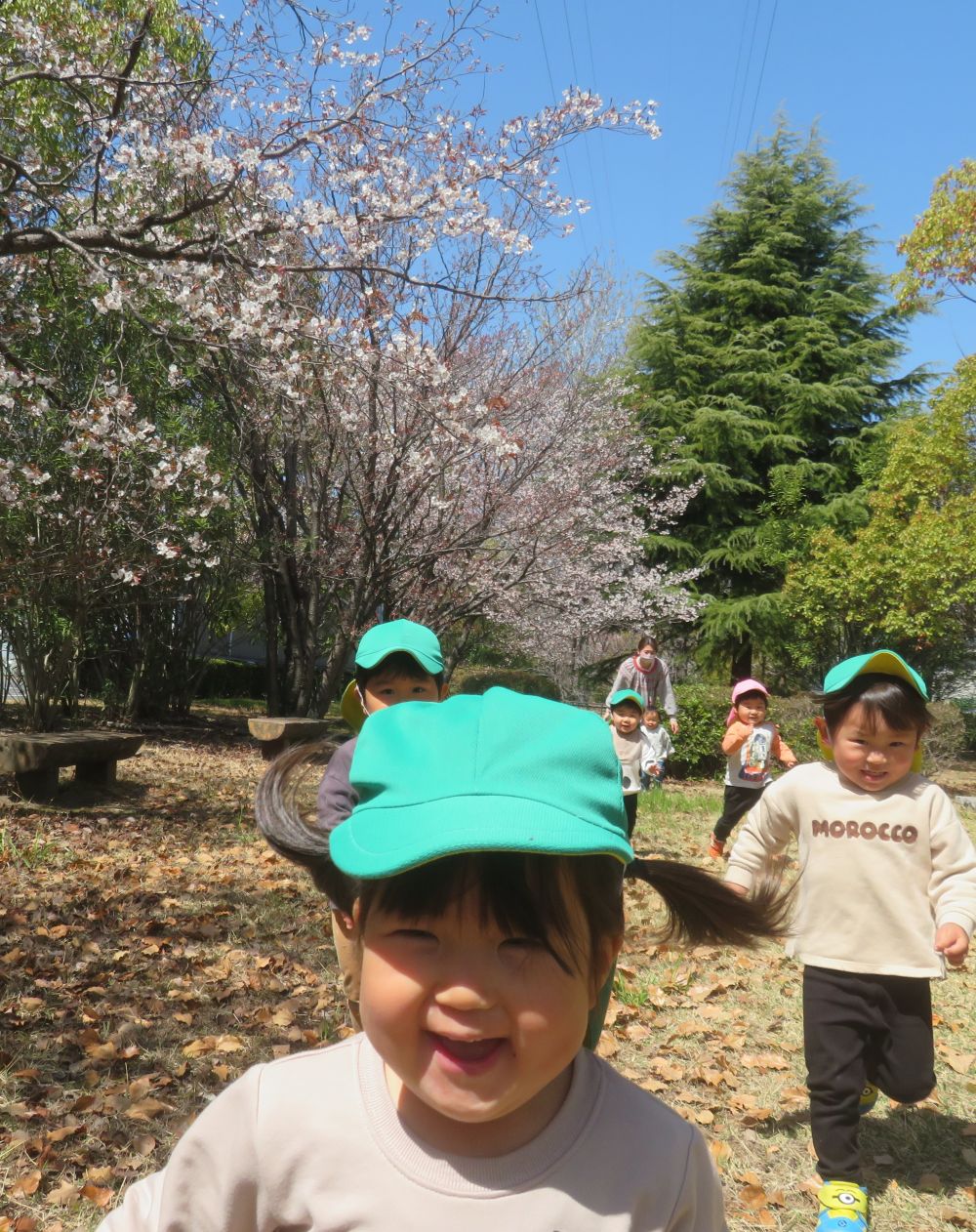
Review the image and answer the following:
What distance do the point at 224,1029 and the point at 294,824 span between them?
273cm

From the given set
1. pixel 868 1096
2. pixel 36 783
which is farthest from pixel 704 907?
pixel 36 783

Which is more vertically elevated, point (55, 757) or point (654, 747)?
point (654, 747)

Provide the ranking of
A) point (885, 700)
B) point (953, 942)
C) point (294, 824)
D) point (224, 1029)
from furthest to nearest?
point (224, 1029), point (885, 700), point (953, 942), point (294, 824)


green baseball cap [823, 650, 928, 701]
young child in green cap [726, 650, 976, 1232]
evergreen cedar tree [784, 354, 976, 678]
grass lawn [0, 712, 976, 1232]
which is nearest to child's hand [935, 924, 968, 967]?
young child in green cap [726, 650, 976, 1232]

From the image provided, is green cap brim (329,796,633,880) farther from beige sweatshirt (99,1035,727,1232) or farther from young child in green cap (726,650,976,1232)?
young child in green cap (726,650,976,1232)

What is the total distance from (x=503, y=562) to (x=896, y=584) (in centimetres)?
559

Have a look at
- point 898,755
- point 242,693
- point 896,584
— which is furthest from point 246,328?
point 242,693

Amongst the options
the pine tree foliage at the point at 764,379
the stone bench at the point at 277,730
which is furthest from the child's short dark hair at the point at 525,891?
the pine tree foliage at the point at 764,379

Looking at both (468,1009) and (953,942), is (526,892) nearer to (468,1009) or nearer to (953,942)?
(468,1009)

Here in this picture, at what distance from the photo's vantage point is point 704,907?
1.92 m

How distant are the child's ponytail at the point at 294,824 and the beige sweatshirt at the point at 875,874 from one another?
Result: 157 cm

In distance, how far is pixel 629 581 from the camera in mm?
20438

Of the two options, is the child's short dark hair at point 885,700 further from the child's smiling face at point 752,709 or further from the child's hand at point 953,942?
the child's smiling face at point 752,709

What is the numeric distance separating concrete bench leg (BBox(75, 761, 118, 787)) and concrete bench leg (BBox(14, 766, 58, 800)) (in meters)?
0.42
